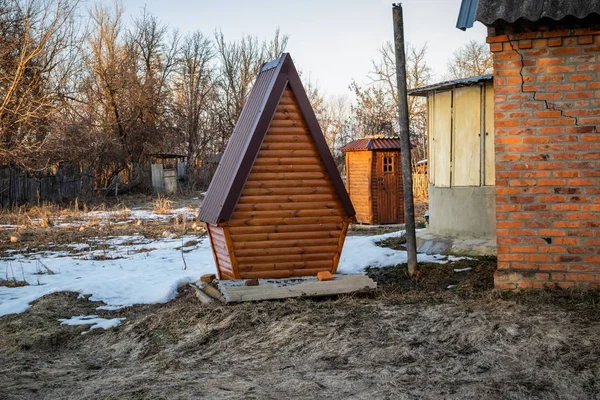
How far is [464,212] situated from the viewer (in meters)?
10.3

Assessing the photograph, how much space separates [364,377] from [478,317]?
1569 mm

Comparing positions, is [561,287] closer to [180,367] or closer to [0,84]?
[180,367]

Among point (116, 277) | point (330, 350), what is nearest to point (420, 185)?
point (116, 277)

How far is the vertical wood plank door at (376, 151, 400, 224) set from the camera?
17547mm

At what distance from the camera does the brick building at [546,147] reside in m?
5.82

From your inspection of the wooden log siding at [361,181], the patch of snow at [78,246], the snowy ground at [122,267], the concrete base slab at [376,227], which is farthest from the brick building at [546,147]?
the wooden log siding at [361,181]

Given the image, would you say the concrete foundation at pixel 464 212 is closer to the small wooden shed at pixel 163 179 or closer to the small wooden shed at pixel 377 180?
the small wooden shed at pixel 377 180

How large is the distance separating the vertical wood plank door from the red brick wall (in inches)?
451

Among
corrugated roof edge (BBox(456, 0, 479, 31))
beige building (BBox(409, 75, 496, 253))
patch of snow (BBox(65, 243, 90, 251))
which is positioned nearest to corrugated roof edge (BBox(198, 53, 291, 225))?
corrugated roof edge (BBox(456, 0, 479, 31))

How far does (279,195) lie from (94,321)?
2552 mm

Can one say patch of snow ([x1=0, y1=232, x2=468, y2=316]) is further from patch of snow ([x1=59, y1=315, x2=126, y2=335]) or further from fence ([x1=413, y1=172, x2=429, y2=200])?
fence ([x1=413, y1=172, x2=429, y2=200])

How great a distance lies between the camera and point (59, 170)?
2420cm

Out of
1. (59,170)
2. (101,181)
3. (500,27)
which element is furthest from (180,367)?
(101,181)

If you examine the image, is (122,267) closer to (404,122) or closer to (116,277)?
(116,277)
